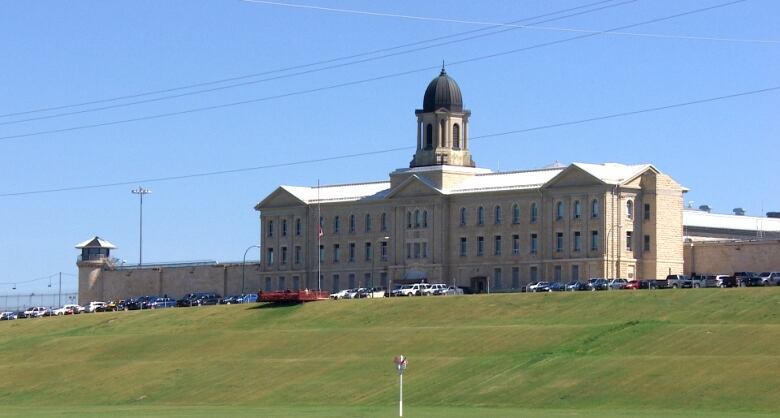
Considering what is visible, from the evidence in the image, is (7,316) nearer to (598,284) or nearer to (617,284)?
(598,284)

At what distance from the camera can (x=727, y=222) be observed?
164 metres

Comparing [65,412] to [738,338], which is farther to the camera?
[738,338]

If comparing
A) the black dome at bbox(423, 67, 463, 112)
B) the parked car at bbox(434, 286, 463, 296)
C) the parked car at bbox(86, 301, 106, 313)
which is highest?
the black dome at bbox(423, 67, 463, 112)

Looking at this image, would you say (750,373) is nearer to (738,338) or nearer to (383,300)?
(738,338)

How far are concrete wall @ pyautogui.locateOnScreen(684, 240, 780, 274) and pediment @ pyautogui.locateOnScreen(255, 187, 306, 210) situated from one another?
3739cm

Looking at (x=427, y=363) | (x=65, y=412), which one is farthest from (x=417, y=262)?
(x=65, y=412)

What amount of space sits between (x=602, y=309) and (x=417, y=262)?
4500 centimetres

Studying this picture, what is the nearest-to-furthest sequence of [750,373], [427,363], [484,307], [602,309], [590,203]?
[750,373] < [427,363] < [602,309] < [484,307] < [590,203]

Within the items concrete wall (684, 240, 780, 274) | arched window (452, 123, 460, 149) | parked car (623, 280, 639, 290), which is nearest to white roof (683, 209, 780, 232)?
concrete wall (684, 240, 780, 274)

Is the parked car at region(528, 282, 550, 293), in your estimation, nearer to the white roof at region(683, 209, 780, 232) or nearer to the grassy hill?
the grassy hill

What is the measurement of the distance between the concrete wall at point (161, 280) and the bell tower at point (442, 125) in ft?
75.5

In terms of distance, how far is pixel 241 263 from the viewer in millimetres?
169750

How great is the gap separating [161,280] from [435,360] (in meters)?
82.5

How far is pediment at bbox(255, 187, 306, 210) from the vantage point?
A: 532 feet
